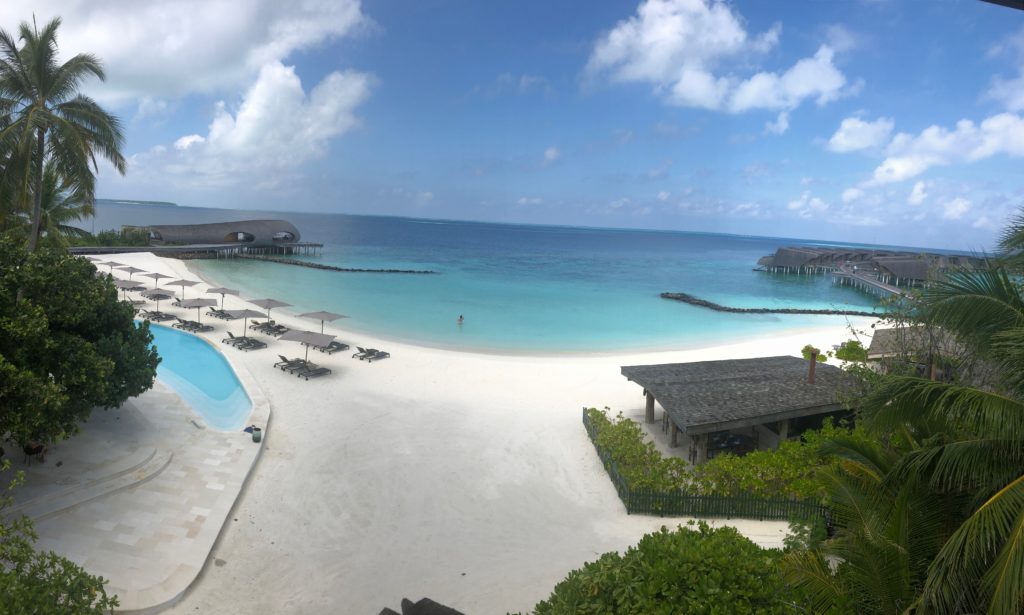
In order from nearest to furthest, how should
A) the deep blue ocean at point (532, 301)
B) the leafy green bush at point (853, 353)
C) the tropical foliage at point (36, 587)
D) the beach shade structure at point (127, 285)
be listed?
the tropical foliage at point (36, 587) < the leafy green bush at point (853, 353) < the beach shade structure at point (127, 285) < the deep blue ocean at point (532, 301)

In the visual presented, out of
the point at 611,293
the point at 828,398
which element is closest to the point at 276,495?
the point at 828,398

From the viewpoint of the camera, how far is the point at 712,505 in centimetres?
1102

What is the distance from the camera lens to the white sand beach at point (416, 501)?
29.1ft

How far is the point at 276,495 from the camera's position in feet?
37.9

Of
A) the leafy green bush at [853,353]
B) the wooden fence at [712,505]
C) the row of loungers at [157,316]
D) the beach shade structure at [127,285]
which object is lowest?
the wooden fence at [712,505]

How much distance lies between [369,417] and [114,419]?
20.7 ft

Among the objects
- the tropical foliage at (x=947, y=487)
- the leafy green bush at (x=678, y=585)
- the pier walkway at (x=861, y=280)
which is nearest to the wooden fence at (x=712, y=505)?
the tropical foliage at (x=947, y=487)

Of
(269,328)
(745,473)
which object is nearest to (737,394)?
(745,473)

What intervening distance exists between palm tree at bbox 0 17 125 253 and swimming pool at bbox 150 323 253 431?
6045 mm

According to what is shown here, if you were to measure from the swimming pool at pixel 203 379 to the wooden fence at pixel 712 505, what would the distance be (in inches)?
421

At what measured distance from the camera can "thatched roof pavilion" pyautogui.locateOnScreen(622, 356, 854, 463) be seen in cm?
1310

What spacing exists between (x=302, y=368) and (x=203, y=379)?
11.1ft

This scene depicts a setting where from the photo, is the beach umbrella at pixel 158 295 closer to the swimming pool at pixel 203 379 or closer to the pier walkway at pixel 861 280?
the swimming pool at pixel 203 379

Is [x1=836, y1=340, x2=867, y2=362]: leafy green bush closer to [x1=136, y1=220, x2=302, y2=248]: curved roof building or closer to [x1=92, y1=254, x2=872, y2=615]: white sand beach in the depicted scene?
[x1=92, y1=254, x2=872, y2=615]: white sand beach
